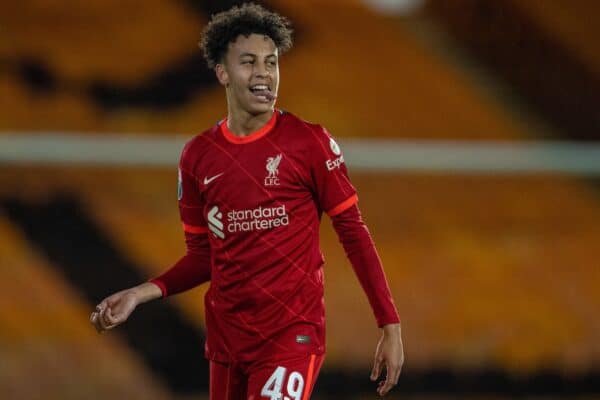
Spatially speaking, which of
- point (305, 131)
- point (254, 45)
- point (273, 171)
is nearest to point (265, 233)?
point (273, 171)

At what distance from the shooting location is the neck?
297 centimetres

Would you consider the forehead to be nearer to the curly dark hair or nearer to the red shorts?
the curly dark hair

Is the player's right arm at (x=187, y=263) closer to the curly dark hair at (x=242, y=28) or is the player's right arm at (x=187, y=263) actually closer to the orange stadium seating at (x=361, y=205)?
the curly dark hair at (x=242, y=28)

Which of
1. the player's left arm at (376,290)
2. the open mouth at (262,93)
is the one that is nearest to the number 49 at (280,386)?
the player's left arm at (376,290)

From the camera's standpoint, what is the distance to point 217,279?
299 centimetres

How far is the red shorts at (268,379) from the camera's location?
2838 millimetres

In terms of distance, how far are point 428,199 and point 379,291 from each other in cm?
410

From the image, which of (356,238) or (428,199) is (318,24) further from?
(356,238)

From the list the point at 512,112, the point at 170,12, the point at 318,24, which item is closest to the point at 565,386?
the point at 512,112

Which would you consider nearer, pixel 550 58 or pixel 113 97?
pixel 113 97

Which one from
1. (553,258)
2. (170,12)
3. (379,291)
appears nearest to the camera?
(379,291)

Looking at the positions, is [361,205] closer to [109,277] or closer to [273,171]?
[109,277]

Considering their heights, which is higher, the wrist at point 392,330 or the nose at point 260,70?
the nose at point 260,70

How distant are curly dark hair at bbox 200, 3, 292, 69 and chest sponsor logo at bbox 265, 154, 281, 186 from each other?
0.33m
